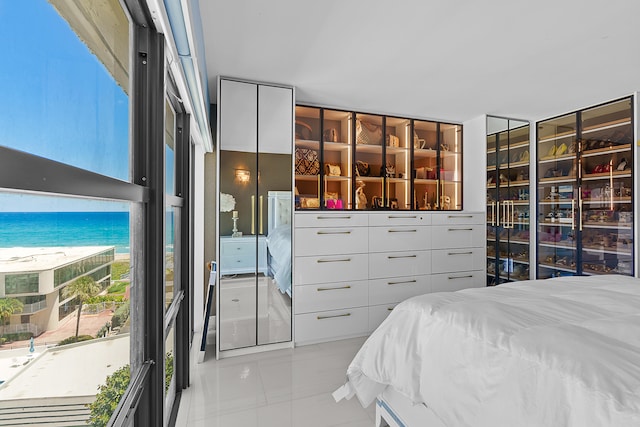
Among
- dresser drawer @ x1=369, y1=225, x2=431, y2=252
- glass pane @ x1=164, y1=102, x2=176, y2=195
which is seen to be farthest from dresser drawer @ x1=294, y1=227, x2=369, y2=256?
glass pane @ x1=164, y1=102, x2=176, y2=195

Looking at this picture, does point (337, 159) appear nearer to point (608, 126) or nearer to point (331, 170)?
point (331, 170)

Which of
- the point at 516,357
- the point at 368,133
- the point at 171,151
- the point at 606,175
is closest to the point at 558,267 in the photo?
the point at 606,175

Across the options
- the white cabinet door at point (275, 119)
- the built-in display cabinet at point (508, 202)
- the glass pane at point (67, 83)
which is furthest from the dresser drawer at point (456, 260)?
the glass pane at point (67, 83)

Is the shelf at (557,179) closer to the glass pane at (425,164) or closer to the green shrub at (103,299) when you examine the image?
the glass pane at (425,164)

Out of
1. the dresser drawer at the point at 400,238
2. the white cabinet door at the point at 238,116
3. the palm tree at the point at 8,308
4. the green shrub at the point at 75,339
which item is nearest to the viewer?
the palm tree at the point at 8,308

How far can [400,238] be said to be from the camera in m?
3.50

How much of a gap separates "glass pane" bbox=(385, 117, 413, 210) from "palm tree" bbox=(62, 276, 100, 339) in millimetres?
3418

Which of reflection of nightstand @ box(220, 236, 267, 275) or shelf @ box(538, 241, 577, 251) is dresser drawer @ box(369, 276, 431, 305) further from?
shelf @ box(538, 241, 577, 251)

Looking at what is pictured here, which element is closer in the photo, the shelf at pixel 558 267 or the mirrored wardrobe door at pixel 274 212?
the mirrored wardrobe door at pixel 274 212

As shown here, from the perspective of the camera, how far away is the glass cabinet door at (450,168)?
4.22 metres

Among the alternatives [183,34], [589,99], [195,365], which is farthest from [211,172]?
[589,99]

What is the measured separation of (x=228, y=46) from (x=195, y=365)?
2.54 meters

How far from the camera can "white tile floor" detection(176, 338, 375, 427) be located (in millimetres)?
1995

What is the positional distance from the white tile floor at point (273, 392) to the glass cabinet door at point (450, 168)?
7.76 feet
